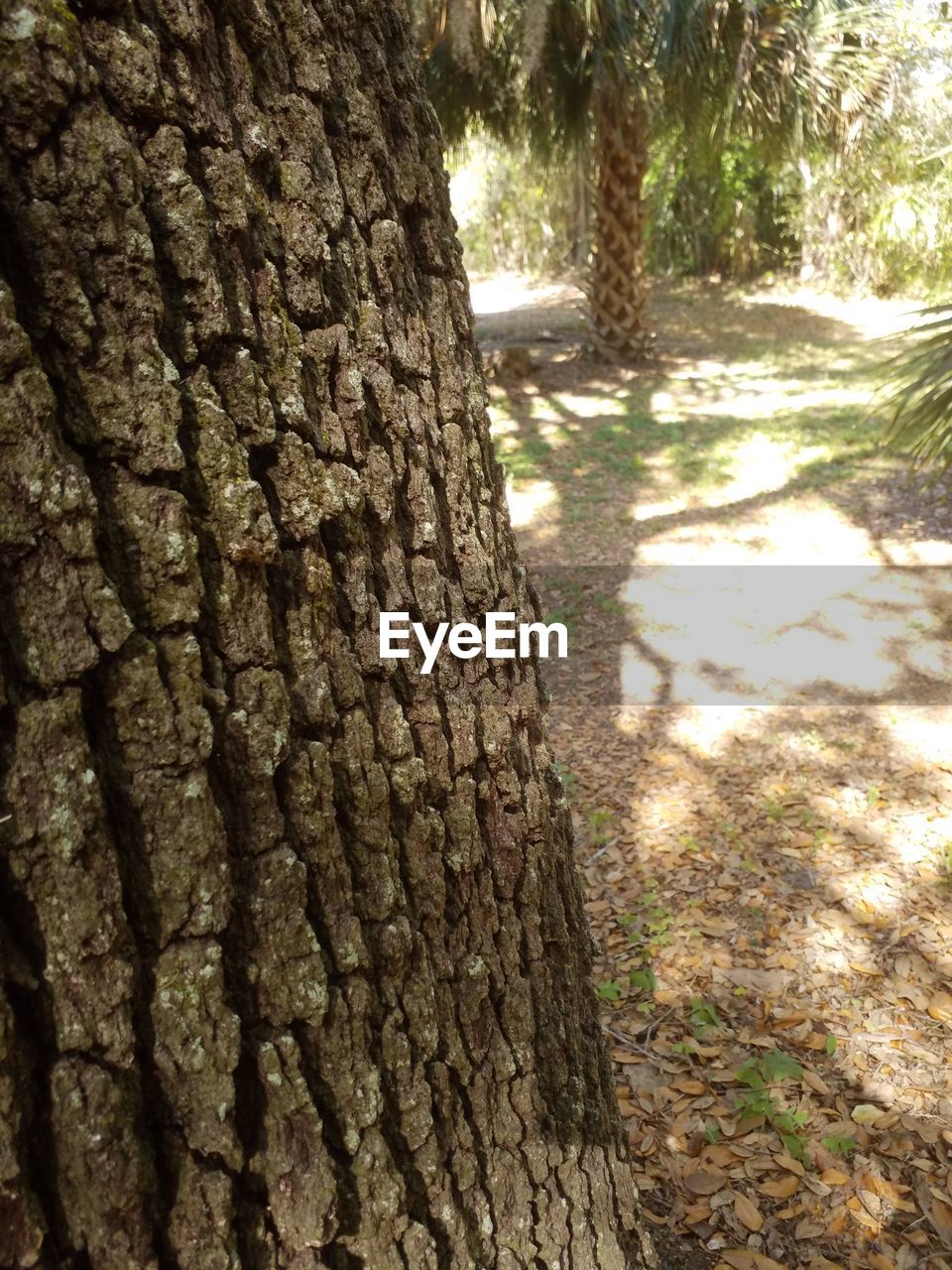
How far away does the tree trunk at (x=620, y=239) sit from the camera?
9.15 m

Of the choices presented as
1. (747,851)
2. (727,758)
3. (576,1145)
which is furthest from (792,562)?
(576,1145)

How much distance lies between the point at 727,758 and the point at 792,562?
87.6 inches

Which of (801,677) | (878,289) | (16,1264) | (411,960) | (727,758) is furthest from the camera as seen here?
(878,289)

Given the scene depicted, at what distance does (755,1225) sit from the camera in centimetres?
171

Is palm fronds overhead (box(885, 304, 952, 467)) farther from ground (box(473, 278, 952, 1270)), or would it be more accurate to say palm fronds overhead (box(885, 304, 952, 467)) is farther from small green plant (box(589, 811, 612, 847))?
small green plant (box(589, 811, 612, 847))

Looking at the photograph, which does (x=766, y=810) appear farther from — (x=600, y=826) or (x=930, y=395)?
(x=930, y=395)

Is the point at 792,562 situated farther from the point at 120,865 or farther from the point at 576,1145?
the point at 120,865

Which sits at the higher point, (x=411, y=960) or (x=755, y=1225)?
(x=411, y=960)

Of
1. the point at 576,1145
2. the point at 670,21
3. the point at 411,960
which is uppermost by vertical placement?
the point at 670,21

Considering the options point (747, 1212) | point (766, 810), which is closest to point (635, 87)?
point (766, 810)

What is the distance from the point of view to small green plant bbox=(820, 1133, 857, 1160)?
1842 mm

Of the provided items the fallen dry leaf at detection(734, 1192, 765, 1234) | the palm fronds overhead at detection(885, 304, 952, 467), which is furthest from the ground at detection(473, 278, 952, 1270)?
the palm fronds overhead at detection(885, 304, 952, 467)

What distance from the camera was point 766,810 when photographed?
3156 mm

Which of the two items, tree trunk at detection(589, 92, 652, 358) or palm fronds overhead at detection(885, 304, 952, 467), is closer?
palm fronds overhead at detection(885, 304, 952, 467)
